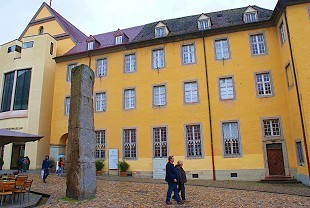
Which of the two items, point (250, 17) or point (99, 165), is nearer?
point (250, 17)

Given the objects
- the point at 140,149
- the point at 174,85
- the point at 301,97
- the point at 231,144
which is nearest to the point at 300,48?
the point at 301,97

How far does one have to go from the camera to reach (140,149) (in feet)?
66.2

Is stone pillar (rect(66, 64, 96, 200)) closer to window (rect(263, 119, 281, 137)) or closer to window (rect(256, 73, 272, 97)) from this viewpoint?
window (rect(263, 119, 281, 137))

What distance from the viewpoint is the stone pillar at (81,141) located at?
9.75 meters

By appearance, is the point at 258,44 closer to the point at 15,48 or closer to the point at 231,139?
the point at 231,139

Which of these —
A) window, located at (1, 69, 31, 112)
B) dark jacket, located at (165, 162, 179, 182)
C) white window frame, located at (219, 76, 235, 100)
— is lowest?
dark jacket, located at (165, 162, 179, 182)

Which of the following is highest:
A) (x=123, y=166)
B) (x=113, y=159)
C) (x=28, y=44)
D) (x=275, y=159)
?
(x=28, y=44)

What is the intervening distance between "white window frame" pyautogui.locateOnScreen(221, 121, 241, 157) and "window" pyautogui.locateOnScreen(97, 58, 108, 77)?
36.1 ft

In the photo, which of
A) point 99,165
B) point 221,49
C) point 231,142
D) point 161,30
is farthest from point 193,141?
point 161,30

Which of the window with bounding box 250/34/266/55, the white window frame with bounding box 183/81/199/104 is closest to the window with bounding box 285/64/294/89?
the window with bounding box 250/34/266/55

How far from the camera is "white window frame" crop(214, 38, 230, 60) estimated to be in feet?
64.7

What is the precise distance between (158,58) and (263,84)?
8.19 metres

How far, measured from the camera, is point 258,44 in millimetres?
19172

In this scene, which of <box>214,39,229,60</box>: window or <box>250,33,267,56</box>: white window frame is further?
<box>214,39,229,60</box>: window
